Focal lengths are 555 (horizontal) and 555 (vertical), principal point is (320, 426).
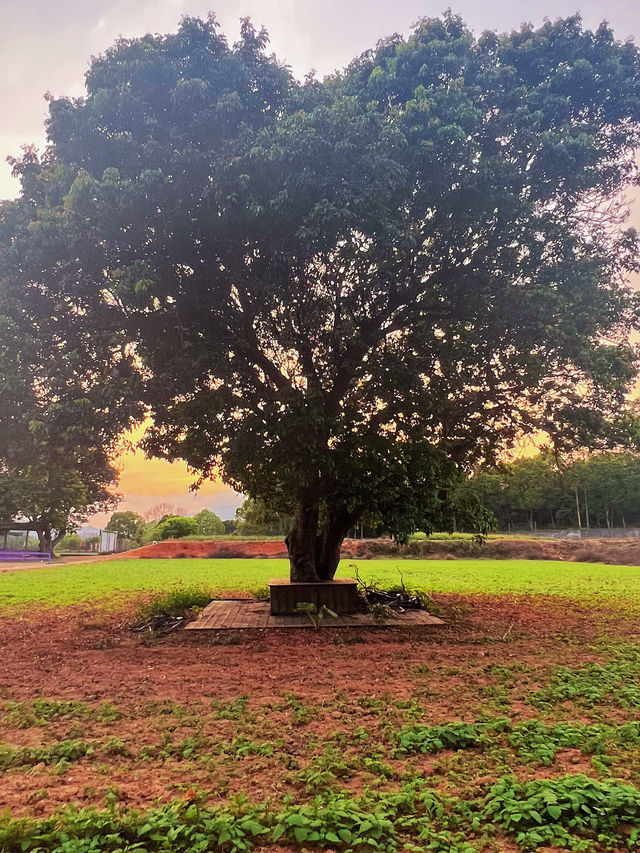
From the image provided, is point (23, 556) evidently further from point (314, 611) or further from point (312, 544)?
point (314, 611)

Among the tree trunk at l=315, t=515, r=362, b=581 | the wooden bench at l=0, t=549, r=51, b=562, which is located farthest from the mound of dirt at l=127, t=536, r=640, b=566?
the tree trunk at l=315, t=515, r=362, b=581

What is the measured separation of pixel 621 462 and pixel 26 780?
64.3 metres

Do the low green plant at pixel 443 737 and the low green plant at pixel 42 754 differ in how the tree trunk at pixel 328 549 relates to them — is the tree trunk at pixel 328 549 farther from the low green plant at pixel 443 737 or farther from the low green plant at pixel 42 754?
the low green plant at pixel 42 754

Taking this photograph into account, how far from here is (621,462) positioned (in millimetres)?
58344

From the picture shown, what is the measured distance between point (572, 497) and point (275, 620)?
224ft

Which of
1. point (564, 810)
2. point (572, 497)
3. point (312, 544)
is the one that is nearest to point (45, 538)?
point (312, 544)

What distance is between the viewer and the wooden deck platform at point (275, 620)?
9.45m

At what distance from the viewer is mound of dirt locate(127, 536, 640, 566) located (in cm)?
4106

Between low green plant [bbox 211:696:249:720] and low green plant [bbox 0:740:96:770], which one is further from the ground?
low green plant [bbox 0:740:96:770]

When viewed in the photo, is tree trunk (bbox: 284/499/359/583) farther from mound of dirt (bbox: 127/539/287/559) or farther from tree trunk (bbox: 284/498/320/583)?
mound of dirt (bbox: 127/539/287/559)

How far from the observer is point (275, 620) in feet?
Result: 32.4

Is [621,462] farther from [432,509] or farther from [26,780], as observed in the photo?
[26,780]

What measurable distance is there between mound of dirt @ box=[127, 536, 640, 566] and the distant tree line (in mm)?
13716

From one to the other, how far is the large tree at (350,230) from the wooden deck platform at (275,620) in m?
1.88
